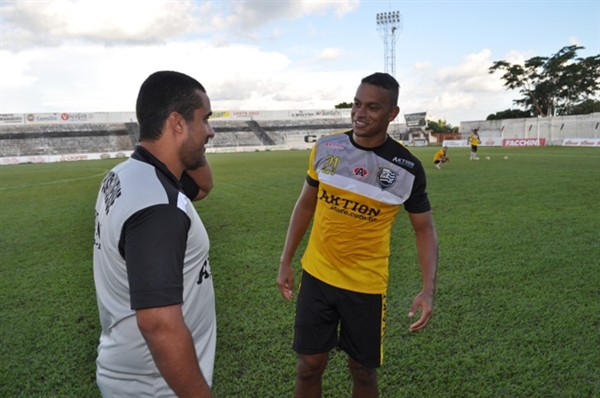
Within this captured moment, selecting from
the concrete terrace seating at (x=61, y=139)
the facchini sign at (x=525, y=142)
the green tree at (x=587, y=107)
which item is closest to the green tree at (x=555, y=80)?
the green tree at (x=587, y=107)

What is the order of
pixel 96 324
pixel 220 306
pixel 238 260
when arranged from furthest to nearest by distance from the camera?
1. pixel 238 260
2. pixel 220 306
3. pixel 96 324

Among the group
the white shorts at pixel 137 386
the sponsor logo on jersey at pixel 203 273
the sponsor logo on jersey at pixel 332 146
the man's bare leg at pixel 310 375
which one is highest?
the sponsor logo on jersey at pixel 332 146

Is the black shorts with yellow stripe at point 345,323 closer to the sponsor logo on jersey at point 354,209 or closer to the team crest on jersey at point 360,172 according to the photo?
the sponsor logo on jersey at point 354,209

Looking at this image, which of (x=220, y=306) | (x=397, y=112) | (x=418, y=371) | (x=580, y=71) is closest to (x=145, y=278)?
(x=397, y=112)

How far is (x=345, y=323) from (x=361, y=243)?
52cm

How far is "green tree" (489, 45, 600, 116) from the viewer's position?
179 ft

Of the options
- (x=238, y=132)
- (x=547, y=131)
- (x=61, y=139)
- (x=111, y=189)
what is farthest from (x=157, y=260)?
(x=238, y=132)

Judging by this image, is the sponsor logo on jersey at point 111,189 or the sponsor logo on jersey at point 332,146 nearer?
the sponsor logo on jersey at point 111,189

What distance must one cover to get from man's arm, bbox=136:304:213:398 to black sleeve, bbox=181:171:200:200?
112 centimetres

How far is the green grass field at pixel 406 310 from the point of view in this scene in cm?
328

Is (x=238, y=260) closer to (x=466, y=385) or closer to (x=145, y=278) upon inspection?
(x=466, y=385)

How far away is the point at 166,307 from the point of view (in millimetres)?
1325

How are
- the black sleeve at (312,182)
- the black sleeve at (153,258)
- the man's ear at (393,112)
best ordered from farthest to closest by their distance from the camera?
1. the black sleeve at (312,182)
2. the man's ear at (393,112)
3. the black sleeve at (153,258)

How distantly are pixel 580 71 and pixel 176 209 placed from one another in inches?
2593
